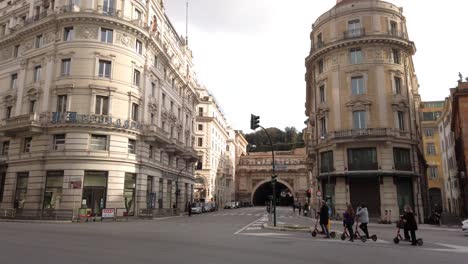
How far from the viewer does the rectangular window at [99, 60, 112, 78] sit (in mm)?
34125

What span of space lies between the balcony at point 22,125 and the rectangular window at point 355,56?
97.1 feet

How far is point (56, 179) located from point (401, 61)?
34.1m

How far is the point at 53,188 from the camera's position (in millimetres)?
31906

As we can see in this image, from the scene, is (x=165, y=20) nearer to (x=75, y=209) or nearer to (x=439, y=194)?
(x=75, y=209)

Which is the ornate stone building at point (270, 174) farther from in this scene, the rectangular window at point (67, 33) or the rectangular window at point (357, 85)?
the rectangular window at point (67, 33)

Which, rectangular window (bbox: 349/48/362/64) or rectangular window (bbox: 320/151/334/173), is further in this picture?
rectangular window (bbox: 349/48/362/64)

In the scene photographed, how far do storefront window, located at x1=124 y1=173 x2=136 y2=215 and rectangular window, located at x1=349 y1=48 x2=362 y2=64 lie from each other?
24.1m

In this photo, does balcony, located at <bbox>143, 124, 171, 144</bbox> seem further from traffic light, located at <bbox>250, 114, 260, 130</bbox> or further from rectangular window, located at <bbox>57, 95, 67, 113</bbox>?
traffic light, located at <bbox>250, 114, 260, 130</bbox>

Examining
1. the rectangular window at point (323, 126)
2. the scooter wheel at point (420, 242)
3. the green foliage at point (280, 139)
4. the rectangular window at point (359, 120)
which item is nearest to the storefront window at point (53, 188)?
the rectangular window at point (323, 126)

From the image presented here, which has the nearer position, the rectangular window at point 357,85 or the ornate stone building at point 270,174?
the rectangular window at point 357,85

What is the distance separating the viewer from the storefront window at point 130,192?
34.1 meters

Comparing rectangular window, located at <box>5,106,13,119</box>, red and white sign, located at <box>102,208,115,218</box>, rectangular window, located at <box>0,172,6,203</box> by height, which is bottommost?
red and white sign, located at <box>102,208,115,218</box>

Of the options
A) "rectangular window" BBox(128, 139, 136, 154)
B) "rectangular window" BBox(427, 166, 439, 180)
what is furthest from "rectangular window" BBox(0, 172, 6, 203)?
"rectangular window" BBox(427, 166, 439, 180)

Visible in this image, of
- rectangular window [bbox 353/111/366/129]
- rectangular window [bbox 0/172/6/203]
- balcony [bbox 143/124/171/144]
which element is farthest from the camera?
balcony [bbox 143/124/171/144]
